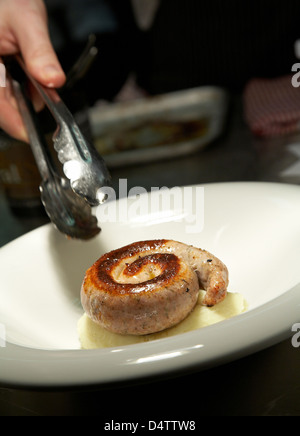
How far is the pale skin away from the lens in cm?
107

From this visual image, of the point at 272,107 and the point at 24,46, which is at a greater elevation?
the point at 272,107

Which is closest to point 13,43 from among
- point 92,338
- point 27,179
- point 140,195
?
point 27,179

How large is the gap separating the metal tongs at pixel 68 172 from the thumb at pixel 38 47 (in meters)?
0.04

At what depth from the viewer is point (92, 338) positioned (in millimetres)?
744

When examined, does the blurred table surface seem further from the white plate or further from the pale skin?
the pale skin

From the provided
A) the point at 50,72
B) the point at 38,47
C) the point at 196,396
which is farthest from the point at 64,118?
the point at 196,396

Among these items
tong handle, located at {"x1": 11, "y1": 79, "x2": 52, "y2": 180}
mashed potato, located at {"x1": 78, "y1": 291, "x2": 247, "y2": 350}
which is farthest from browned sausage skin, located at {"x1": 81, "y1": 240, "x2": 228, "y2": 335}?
tong handle, located at {"x1": 11, "y1": 79, "x2": 52, "y2": 180}

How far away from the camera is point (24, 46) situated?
1.17m

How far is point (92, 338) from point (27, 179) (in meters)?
0.68

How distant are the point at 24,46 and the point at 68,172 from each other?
1.74 ft

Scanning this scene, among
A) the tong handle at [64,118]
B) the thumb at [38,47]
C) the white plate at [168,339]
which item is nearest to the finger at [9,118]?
the thumb at [38,47]

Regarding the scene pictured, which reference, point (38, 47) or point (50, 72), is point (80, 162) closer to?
point (50, 72)

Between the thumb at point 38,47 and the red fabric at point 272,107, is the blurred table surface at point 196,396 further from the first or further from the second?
the red fabric at point 272,107

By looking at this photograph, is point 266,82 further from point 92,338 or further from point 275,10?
point 92,338
